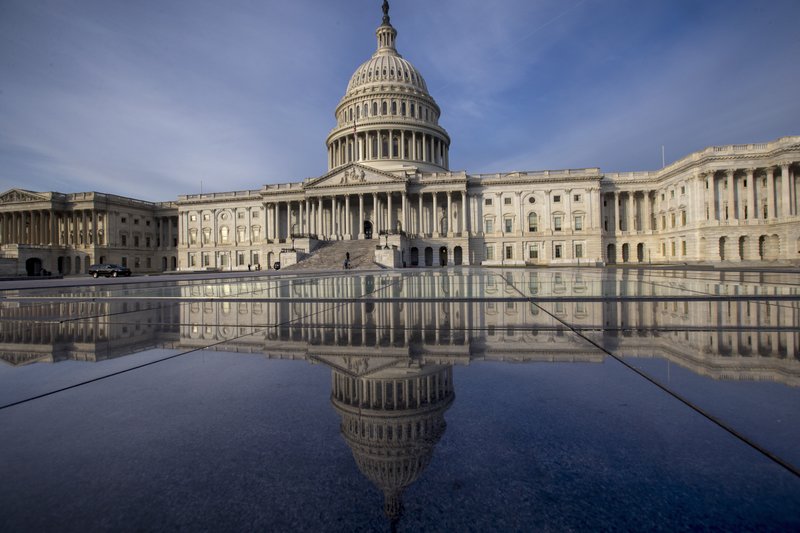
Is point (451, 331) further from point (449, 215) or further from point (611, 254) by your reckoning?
point (611, 254)

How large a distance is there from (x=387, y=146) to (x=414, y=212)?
17262mm

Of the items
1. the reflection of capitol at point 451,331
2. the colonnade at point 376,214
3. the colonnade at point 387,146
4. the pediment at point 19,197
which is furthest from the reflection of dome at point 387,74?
the reflection of capitol at point 451,331

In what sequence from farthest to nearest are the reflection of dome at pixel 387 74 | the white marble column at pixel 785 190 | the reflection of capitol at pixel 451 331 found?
the reflection of dome at pixel 387 74 < the white marble column at pixel 785 190 < the reflection of capitol at pixel 451 331

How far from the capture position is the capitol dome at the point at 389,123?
71.9 meters

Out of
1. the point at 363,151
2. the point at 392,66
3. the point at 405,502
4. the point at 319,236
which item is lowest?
the point at 405,502

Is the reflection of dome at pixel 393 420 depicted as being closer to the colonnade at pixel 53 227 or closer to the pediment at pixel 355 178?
the pediment at pixel 355 178

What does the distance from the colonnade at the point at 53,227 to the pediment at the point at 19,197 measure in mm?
2150

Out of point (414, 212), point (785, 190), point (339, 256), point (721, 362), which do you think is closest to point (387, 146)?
point (414, 212)

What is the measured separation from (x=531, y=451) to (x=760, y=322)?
5584mm

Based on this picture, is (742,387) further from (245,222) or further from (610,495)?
(245,222)

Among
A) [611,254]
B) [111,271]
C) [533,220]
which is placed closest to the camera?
[111,271]

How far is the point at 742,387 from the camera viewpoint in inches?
104

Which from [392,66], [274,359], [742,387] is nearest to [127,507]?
[274,359]

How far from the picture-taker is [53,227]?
74500mm
